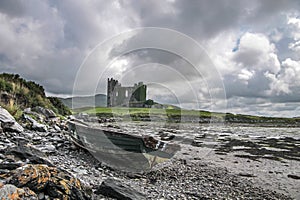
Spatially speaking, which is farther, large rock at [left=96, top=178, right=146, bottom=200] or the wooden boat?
the wooden boat

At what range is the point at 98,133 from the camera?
821cm

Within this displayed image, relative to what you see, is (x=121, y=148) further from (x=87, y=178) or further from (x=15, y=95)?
(x=15, y=95)

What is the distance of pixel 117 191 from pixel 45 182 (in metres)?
1.69

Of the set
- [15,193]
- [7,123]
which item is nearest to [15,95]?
[7,123]

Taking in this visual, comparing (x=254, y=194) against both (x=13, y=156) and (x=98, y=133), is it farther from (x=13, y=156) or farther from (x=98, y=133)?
(x=13, y=156)

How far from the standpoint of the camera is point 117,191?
15.0ft

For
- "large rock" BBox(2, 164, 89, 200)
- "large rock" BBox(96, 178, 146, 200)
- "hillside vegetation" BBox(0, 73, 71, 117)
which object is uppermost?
"hillside vegetation" BBox(0, 73, 71, 117)

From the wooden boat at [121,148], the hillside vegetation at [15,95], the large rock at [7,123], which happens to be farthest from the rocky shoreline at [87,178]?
the hillside vegetation at [15,95]

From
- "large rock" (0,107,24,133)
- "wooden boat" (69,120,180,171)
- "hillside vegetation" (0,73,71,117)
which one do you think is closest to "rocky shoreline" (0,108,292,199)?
"large rock" (0,107,24,133)

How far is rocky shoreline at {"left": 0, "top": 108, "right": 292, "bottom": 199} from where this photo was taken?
3.33 metres

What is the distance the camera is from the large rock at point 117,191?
14.9ft

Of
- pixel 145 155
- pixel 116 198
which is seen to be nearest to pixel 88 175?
pixel 116 198

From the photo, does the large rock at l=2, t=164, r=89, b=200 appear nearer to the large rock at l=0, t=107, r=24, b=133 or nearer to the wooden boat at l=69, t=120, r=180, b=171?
the wooden boat at l=69, t=120, r=180, b=171

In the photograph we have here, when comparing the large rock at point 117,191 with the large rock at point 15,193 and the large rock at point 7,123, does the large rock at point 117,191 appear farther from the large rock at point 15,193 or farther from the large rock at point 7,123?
the large rock at point 7,123
